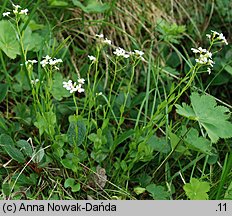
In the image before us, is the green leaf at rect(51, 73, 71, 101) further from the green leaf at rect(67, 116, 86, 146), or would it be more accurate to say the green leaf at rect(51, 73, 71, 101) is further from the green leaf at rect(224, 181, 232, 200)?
the green leaf at rect(224, 181, 232, 200)

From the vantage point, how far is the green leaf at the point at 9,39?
1.77m

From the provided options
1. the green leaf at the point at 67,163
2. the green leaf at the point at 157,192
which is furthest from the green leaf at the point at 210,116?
the green leaf at the point at 67,163

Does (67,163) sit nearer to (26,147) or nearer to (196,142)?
(26,147)

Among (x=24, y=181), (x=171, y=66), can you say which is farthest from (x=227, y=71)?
(x=24, y=181)

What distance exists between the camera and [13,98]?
188 cm

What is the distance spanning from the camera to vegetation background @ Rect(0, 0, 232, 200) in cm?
158

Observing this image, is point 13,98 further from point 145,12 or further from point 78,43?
point 145,12

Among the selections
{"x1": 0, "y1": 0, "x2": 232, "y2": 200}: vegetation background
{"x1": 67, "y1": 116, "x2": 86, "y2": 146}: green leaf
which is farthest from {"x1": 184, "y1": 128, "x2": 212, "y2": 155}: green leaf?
{"x1": 67, "y1": 116, "x2": 86, "y2": 146}: green leaf

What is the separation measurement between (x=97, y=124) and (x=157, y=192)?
0.41 metres

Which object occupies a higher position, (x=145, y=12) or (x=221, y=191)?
(x=145, y=12)

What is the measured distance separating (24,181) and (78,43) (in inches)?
32.9
